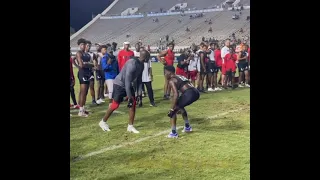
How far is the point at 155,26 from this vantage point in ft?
12.7

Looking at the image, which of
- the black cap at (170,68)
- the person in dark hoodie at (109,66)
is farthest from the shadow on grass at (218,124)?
the person in dark hoodie at (109,66)

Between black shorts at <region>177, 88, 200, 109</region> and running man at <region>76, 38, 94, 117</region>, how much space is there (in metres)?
1.07

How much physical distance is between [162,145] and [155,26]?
1.22m

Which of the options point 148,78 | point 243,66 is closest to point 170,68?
point 148,78

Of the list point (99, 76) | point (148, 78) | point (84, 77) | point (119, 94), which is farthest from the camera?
point (99, 76)

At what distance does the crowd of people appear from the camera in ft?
12.0

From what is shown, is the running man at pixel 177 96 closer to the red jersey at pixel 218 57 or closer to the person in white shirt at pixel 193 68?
the person in white shirt at pixel 193 68

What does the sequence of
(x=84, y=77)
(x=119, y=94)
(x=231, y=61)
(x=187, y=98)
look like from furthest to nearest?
(x=231, y=61)
(x=84, y=77)
(x=119, y=94)
(x=187, y=98)

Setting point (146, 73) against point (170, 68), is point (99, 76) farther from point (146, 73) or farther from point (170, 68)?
point (170, 68)

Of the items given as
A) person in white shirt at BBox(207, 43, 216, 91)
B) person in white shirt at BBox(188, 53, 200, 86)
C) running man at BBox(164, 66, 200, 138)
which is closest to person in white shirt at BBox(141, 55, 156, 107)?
running man at BBox(164, 66, 200, 138)

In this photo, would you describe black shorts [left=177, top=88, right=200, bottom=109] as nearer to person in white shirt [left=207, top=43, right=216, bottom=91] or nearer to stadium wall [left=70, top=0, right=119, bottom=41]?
person in white shirt [left=207, top=43, right=216, bottom=91]

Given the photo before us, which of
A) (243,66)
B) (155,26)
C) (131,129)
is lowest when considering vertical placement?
(131,129)
